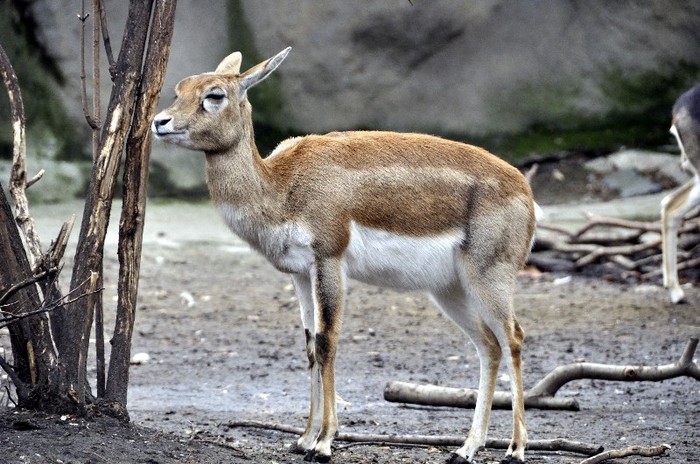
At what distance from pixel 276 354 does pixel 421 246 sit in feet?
9.06

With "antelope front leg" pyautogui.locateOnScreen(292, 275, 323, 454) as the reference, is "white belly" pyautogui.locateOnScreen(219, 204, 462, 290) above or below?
above

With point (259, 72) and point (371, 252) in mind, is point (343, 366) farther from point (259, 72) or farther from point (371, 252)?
point (259, 72)

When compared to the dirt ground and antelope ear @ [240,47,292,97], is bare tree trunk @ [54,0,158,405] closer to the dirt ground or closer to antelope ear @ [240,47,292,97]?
the dirt ground

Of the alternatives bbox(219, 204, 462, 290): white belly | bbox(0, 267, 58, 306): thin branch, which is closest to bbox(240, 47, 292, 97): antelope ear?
bbox(219, 204, 462, 290): white belly

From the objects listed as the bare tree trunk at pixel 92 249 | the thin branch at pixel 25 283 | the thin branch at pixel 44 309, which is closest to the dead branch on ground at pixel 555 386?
the bare tree trunk at pixel 92 249

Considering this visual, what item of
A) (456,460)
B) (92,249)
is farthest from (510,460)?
(92,249)

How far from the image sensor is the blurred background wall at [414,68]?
13031 millimetres

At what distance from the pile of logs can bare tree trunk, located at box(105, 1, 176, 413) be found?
6.59 meters

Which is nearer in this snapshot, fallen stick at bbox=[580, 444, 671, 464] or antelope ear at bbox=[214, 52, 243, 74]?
fallen stick at bbox=[580, 444, 671, 464]

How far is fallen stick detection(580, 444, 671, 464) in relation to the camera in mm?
4879

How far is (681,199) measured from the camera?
980 centimetres

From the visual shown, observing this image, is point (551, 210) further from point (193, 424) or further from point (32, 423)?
point (32, 423)

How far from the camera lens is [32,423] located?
177 inches

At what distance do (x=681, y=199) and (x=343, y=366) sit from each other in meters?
3.91
